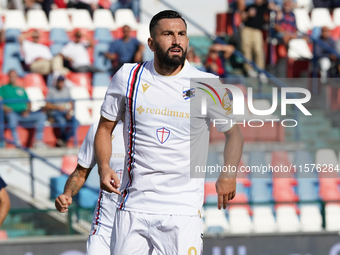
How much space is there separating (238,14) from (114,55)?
3622 mm

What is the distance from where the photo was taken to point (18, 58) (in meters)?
11.1

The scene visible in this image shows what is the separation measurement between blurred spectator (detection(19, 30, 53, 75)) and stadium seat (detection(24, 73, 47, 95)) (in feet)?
0.63

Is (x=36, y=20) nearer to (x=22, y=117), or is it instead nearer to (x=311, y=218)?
(x=22, y=117)

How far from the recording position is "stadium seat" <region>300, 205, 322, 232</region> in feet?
24.4

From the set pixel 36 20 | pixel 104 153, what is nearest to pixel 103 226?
pixel 104 153

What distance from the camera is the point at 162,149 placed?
3338mm

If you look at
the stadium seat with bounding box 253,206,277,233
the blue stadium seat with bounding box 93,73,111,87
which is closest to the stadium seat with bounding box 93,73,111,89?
the blue stadium seat with bounding box 93,73,111,87

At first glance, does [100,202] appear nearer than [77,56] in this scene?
Yes

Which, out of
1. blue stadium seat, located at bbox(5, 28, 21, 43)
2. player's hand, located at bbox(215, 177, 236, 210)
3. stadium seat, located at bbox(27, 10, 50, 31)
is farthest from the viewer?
stadium seat, located at bbox(27, 10, 50, 31)

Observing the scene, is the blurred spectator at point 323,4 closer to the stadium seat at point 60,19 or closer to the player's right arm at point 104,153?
the stadium seat at point 60,19

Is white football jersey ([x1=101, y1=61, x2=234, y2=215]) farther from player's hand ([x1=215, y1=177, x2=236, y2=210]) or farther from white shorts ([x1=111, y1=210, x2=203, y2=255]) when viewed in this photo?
player's hand ([x1=215, y1=177, x2=236, y2=210])

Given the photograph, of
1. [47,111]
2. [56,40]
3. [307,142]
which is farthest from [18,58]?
[307,142]

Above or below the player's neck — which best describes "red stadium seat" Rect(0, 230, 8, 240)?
below

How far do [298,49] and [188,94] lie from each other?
372 inches
